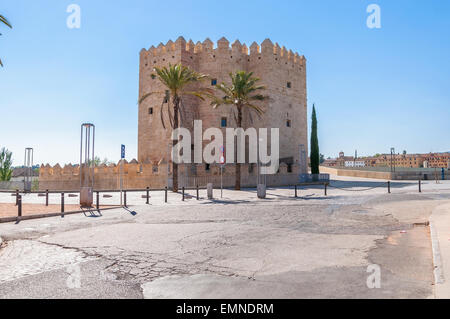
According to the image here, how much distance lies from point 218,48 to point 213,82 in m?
4.20

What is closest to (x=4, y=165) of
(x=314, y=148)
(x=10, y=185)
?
(x=10, y=185)

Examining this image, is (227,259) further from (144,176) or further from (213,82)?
(213,82)

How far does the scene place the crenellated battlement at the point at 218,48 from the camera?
41375 millimetres

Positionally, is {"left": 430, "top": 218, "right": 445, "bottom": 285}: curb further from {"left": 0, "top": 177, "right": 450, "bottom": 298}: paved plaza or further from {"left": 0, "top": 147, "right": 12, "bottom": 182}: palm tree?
{"left": 0, "top": 147, "right": 12, "bottom": 182}: palm tree

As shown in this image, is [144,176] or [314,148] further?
[314,148]

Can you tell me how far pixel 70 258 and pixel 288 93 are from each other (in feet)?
138

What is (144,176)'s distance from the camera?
109 feet

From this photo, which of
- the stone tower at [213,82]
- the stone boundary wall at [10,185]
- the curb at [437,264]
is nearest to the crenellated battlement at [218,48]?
the stone tower at [213,82]

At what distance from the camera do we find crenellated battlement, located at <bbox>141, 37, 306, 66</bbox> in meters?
41.4

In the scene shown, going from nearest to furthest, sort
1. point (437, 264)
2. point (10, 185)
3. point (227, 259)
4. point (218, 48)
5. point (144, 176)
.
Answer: point (437, 264)
point (227, 259)
point (144, 176)
point (10, 185)
point (218, 48)

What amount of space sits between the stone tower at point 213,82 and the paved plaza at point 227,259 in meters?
32.7

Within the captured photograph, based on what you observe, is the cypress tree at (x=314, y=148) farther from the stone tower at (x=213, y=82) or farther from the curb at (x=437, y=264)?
the curb at (x=437, y=264)
